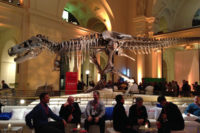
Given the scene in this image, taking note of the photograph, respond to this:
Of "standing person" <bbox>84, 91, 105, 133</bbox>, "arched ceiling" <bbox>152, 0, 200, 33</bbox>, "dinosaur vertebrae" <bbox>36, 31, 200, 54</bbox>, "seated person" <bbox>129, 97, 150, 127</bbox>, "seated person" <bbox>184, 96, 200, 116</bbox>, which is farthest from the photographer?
"arched ceiling" <bbox>152, 0, 200, 33</bbox>

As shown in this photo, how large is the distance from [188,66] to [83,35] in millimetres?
8454

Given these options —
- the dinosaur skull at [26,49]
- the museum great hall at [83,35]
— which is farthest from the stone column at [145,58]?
the dinosaur skull at [26,49]

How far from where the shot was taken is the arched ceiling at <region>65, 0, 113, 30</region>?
19.2m

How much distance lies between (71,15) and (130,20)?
6.08m

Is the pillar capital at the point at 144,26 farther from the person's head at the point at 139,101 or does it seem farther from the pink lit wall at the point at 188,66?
the person's head at the point at 139,101

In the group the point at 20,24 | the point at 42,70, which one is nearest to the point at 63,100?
the point at 42,70

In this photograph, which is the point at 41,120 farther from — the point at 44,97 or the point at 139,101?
the point at 139,101

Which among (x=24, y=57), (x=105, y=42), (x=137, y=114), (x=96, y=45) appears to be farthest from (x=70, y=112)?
(x=105, y=42)

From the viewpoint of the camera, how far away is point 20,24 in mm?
12953

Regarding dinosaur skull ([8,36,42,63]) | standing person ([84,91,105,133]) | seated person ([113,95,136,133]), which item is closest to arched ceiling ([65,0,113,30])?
dinosaur skull ([8,36,42,63])

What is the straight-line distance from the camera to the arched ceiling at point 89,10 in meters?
19.2

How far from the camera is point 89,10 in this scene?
2077 cm

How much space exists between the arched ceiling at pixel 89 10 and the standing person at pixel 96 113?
15082 mm

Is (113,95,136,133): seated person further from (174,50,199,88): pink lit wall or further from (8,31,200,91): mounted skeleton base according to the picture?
(174,50,199,88): pink lit wall
